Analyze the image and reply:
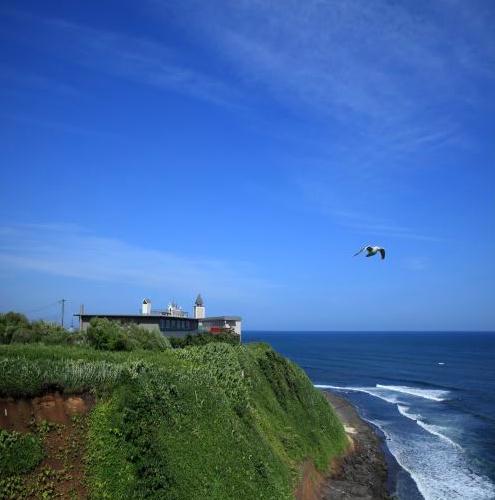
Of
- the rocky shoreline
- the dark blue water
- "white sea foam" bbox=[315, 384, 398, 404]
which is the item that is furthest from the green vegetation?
"white sea foam" bbox=[315, 384, 398, 404]

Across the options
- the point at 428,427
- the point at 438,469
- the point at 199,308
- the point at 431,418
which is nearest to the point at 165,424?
the point at 438,469

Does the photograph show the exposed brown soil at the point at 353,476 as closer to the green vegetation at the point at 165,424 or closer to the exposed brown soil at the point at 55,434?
the green vegetation at the point at 165,424

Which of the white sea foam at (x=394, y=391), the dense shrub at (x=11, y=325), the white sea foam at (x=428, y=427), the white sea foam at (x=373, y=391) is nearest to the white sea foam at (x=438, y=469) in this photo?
the white sea foam at (x=428, y=427)

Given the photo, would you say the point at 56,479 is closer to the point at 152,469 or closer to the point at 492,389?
the point at 152,469

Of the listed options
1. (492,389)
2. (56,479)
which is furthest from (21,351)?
(492,389)

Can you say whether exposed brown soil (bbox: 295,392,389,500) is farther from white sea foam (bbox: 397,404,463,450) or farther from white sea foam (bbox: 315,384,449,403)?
white sea foam (bbox: 315,384,449,403)

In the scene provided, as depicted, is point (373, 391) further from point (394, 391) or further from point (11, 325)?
point (11, 325)
